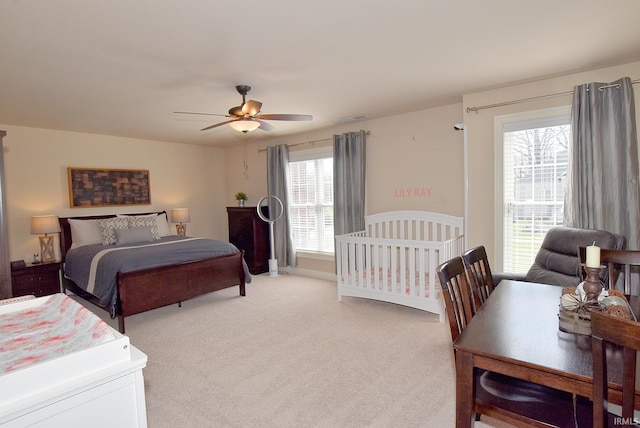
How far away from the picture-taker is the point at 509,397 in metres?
1.37

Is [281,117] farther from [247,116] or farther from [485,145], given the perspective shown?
[485,145]

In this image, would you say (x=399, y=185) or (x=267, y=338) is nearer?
(x=267, y=338)

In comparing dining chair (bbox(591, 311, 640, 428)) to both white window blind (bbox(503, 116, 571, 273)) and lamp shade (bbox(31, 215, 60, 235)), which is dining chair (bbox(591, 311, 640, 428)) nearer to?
white window blind (bbox(503, 116, 571, 273))

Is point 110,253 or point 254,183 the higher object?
point 254,183

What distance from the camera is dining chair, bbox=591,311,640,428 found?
2.62 ft

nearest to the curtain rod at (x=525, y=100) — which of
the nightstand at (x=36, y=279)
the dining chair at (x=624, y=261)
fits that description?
the dining chair at (x=624, y=261)

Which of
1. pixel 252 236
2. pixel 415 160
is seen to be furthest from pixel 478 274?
pixel 252 236

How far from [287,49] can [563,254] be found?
2621 millimetres

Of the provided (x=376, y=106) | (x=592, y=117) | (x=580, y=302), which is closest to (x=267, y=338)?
(x=580, y=302)

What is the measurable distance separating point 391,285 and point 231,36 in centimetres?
282

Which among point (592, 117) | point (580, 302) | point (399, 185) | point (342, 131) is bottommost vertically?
point (580, 302)

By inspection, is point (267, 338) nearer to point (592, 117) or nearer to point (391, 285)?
point (391, 285)

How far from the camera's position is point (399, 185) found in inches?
176

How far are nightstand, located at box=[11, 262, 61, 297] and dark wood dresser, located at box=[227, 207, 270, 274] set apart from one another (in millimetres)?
2527
